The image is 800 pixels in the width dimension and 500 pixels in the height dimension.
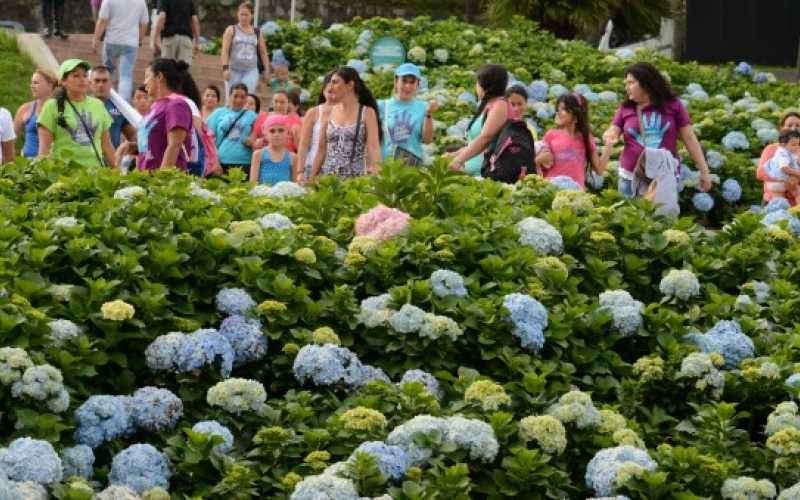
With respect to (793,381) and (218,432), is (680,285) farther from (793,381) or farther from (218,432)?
(218,432)

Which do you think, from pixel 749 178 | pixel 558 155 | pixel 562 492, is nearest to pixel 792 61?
pixel 749 178

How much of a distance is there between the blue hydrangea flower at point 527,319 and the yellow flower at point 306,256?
827mm

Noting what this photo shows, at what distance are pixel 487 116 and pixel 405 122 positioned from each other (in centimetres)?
83

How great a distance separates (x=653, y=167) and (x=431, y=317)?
4.30m

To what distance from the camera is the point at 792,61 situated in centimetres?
2827

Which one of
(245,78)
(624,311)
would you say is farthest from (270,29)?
(624,311)

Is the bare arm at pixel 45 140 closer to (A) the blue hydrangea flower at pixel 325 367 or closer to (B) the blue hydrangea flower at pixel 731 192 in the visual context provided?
(A) the blue hydrangea flower at pixel 325 367

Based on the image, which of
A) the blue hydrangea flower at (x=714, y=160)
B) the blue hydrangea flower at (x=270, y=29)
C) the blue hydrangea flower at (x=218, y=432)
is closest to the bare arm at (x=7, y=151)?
the blue hydrangea flower at (x=218, y=432)

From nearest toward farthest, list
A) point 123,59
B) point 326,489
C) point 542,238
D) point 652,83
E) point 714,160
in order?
point 326,489 < point 542,238 < point 652,83 < point 714,160 < point 123,59

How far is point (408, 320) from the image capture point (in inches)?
288

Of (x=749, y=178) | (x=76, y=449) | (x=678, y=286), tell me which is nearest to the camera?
(x=76, y=449)

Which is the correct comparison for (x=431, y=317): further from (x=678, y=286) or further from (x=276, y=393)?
(x=678, y=286)

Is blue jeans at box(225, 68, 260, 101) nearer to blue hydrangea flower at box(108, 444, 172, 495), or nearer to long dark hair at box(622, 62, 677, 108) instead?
long dark hair at box(622, 62, 677, 108)

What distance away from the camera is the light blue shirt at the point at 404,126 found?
11.8 metres
